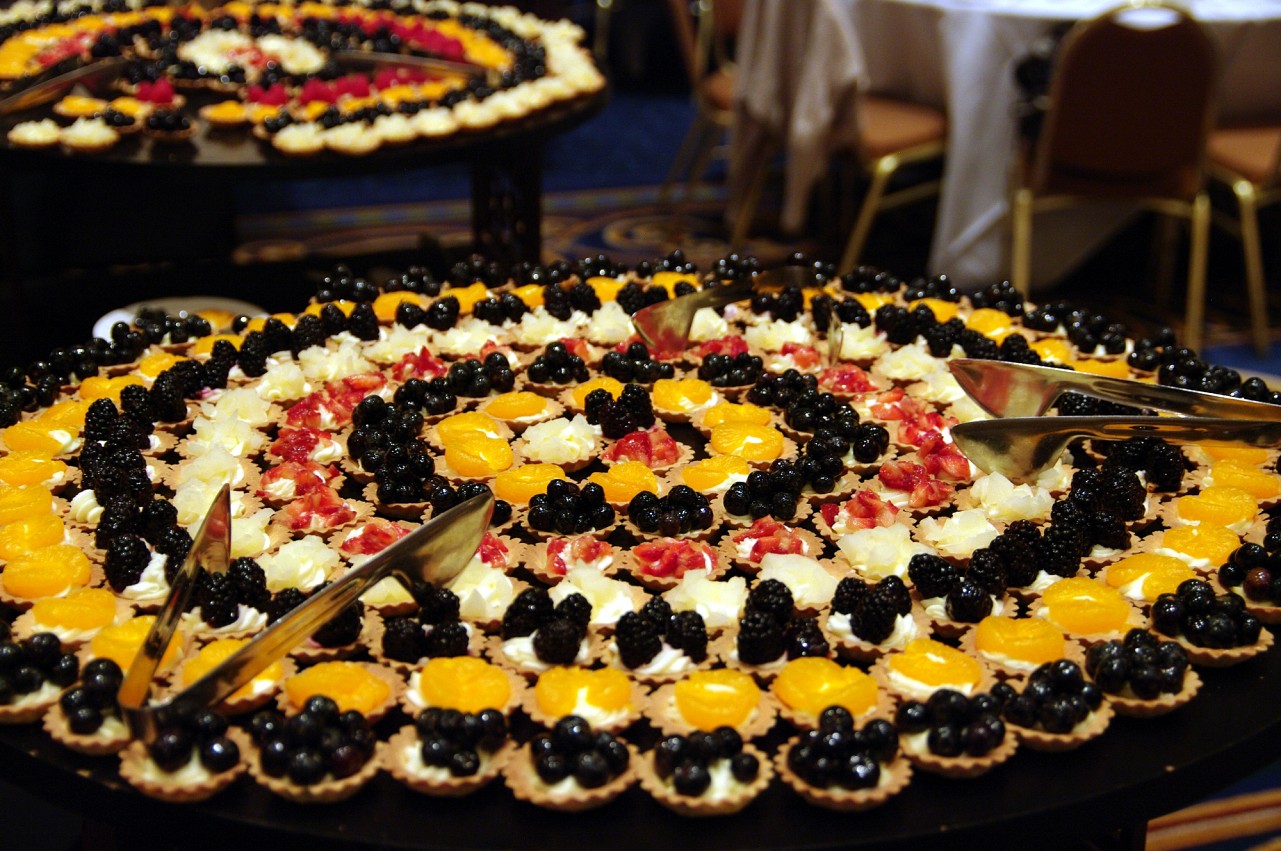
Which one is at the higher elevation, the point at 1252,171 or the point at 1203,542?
the point at 1203,542

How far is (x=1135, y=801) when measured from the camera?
1.16 m

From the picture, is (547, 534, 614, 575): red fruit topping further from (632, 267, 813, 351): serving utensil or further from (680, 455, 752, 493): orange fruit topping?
(632, 267, 813, 351): serving utensil

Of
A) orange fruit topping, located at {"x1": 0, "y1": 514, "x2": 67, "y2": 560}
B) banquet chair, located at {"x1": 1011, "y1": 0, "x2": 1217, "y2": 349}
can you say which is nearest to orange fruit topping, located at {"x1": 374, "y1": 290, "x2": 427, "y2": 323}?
orange fruit topping, located at {"x1": 0, "y1": 514, "x2": 67, "y2": 560}

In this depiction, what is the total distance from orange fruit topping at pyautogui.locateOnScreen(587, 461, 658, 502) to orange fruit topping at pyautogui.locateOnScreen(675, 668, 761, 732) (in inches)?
15.7

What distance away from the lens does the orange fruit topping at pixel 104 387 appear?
1.82m

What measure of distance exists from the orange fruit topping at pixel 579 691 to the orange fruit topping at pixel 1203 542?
70 cm

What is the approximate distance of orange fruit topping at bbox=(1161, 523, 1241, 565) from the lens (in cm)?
148

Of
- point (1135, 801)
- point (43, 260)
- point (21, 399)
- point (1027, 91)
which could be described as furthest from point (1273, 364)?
point (43, 260)

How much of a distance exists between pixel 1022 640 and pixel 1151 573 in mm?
223

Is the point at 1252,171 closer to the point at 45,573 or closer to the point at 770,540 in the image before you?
the point at 770,540

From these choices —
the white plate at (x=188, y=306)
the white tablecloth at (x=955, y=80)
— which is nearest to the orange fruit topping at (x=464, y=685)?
the white plate at (x=188, y=306)

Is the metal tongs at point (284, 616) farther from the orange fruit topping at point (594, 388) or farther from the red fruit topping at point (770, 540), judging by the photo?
the orange fruit topping at point (594, 388)

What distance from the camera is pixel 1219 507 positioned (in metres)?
1.57

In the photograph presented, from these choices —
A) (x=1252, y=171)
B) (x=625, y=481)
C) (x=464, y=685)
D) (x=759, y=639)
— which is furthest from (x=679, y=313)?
(x=1252, y=171)
